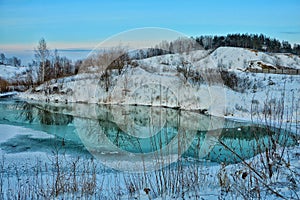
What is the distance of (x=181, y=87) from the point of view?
57.4 ft

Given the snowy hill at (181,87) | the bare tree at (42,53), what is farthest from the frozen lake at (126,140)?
the bare tree at (42,53)

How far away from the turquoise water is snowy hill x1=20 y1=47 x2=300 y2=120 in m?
1.92

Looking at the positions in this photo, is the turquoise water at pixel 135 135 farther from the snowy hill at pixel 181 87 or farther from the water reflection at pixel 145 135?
the snowy hill at pixel 181 87

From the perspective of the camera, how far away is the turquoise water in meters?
7.48

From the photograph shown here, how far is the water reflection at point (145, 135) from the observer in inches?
272

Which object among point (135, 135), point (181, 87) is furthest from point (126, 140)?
point (181, 87)

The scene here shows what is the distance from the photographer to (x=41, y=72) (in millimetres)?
30266

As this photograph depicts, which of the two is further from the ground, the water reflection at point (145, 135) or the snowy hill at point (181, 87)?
the snowy hill at point (181, 87)

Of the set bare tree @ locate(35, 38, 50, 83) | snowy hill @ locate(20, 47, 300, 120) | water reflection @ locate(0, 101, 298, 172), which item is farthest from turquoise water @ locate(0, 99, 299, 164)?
bare tree @ locate(35, 38, 50, 83)

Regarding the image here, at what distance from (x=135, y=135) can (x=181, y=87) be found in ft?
26.0

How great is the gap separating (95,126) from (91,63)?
11.3 meters

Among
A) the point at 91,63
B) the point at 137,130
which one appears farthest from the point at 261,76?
the point at 137,130

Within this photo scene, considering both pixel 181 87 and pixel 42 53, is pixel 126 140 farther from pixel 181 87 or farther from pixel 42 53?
pixel 42 53

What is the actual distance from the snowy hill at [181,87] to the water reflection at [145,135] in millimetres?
1752
